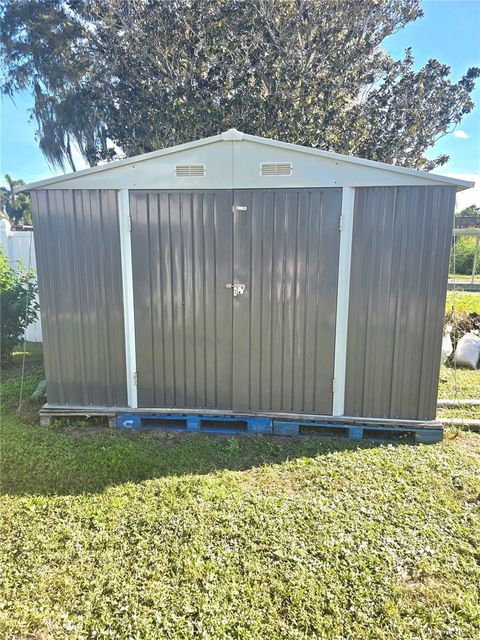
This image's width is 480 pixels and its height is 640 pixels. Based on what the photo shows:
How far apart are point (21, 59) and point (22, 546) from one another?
9156 millimetres

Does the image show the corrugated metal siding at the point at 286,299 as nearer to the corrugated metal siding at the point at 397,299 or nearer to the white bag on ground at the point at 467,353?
the corrugated metal siding at the point at 397,299

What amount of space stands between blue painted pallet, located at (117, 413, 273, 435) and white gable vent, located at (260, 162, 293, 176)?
216 centimetres

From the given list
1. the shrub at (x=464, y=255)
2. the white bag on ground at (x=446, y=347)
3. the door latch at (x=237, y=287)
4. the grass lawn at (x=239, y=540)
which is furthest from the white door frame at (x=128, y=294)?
the shrub at (x=464, y=255)

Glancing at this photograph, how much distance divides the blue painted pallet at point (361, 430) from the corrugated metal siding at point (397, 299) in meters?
0.11

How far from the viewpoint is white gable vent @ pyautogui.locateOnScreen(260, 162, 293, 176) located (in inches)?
125

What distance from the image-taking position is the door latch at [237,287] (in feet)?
11.1

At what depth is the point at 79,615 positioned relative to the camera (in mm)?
1696

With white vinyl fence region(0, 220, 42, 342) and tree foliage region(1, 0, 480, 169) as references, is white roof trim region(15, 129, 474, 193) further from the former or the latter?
tree foliage region(1, 0, 480, 169)

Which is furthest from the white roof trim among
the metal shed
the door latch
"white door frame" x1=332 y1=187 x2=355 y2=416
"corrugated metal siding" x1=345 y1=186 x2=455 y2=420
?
the door latch

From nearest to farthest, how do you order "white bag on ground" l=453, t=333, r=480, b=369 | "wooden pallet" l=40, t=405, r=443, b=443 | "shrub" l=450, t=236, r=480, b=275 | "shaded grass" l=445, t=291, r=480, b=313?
"wooden pallet" l=40, t=405, r=443, b=443
"white bag on ground" l=453, t=333, r=480, b=369
"shaded grass" l=445, t=291, r=480, b=313
"shrub" l=450, t=236, r=480, b=275

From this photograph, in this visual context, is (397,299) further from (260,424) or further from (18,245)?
(18,245)

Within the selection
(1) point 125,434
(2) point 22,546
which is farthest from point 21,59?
Answer: (2) point 22,546

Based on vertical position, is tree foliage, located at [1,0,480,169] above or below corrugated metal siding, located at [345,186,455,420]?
above

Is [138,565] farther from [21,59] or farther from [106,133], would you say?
[21,59]
